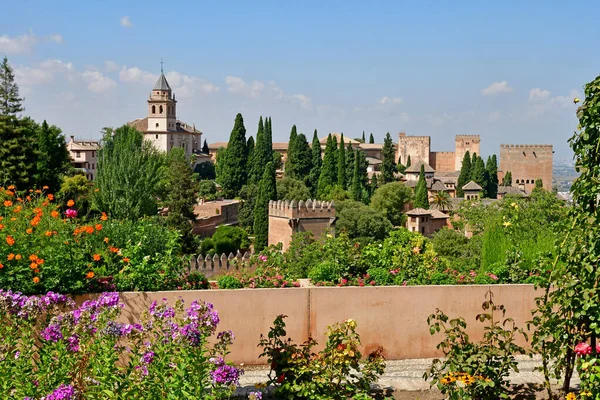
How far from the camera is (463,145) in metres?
98.7

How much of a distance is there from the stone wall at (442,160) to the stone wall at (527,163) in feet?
35.8

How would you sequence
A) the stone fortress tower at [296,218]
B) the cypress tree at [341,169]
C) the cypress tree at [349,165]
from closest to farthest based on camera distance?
the stone fortress tower at [296,218]
the cypress tree at [341,169]
the cypress tree at [349,165]

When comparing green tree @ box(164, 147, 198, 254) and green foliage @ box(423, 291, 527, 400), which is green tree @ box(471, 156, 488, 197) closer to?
green tree @ box(164, 147, 198, 254)

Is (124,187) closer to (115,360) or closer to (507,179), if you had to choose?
(115,360)

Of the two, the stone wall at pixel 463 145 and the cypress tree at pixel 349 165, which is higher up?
the stone wall at pixel 463 145

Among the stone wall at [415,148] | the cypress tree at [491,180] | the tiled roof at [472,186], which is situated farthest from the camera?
the stone wall at [415,148]

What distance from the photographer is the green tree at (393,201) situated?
173ft

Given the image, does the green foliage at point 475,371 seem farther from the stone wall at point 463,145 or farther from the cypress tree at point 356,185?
the stone wall at point 463,145

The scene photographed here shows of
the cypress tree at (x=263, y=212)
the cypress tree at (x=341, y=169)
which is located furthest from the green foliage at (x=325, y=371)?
the cypress tree at (x=341, y=169)

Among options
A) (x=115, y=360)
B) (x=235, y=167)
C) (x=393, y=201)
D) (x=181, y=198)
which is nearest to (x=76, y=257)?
(x=115, y=360)

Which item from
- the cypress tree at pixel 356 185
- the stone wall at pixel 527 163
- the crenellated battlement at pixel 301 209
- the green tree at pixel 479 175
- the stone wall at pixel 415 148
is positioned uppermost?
the stone wall at pixel 415 148

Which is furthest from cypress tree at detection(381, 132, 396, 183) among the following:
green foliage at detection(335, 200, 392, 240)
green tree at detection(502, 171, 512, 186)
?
green tree at detection(502, 171, 512, 186)

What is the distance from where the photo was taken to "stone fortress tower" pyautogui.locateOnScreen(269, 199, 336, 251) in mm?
35125

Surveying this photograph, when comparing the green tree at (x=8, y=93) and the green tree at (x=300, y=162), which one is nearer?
the green tree at (x=8, y=93)
